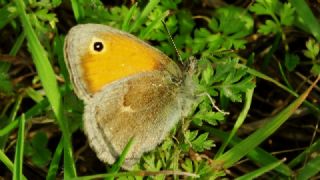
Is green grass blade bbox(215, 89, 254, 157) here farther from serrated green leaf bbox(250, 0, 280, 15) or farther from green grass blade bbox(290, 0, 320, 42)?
serrated green leaf bbox(250, 0, 280, 15)

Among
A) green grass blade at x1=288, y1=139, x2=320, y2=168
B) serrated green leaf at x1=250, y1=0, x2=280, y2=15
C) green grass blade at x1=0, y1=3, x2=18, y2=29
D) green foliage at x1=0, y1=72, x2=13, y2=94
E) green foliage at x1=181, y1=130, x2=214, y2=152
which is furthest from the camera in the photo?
serrated green leaf at x1=250, y1=0, x2=280, y2=15

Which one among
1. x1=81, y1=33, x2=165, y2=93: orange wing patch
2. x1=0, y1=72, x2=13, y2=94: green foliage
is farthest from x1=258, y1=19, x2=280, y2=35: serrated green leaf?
x1=0, y1=72, x2=13, y2=94: green foliage

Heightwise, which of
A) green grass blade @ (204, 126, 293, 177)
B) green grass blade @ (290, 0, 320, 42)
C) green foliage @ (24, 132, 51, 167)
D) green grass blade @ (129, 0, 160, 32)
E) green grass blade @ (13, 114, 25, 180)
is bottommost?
green foliage @ (24, 132, 51, 167)

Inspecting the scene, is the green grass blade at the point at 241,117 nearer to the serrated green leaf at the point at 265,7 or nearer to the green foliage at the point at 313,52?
the green foliage at the point at 313,52

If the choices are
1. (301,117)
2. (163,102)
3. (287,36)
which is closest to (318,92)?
(301,117)

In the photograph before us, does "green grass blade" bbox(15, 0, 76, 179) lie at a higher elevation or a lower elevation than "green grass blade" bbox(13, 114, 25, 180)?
higher
